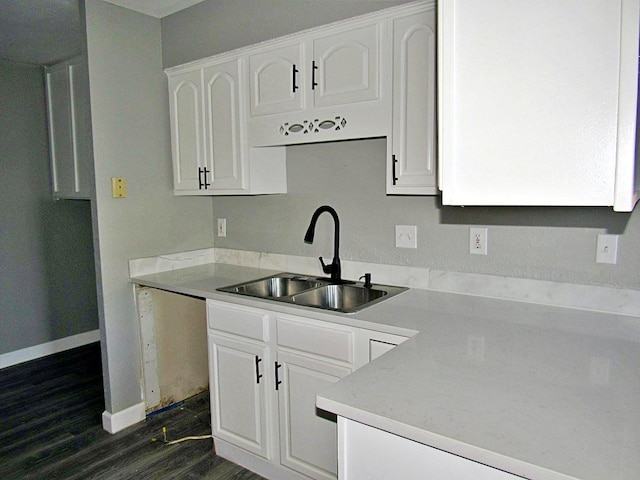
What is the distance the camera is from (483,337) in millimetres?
1565

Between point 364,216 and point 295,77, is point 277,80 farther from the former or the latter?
point 364,216

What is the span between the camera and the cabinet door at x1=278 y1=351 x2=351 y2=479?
1938mm

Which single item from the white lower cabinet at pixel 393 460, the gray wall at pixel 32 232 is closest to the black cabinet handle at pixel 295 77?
the white lower cabinet at pixel 393 460

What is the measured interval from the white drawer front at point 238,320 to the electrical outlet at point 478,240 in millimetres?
968

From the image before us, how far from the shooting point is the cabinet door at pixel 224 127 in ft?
8.44

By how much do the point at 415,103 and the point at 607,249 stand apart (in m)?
0.94

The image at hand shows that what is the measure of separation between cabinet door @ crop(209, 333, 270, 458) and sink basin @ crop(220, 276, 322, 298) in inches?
13.2

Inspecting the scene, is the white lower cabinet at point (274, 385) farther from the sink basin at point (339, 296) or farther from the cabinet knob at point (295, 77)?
the cabinet knob at point (295, 77)

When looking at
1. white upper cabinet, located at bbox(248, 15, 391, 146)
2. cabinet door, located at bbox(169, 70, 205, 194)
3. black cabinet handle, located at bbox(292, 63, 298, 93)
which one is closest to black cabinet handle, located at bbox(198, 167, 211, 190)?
cabinet door, located at bbox(169, 70, 205, 194)

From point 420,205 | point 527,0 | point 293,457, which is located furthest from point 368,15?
point 293,457

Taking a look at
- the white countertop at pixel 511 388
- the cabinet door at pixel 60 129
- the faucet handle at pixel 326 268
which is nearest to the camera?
the white countertop at pixel 511 388

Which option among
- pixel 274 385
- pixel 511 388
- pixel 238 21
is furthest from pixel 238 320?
pixel 238 21

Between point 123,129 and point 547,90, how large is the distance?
2.39m

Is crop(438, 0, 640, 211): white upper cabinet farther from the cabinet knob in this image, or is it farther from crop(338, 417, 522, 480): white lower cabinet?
the cabinet knob
